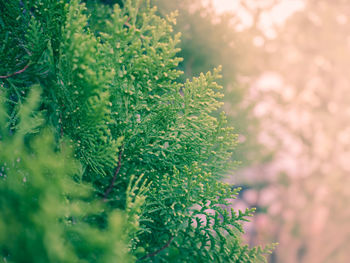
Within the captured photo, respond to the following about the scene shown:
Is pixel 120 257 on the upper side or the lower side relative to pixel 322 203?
lower

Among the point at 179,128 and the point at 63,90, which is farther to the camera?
the point at 179,128

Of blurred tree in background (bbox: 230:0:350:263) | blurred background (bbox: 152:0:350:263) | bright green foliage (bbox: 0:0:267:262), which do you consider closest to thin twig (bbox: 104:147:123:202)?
bright green foliage (bbox: 0:0:267:262)

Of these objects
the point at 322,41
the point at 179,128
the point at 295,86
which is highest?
the point at 322,41

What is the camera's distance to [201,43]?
14.8ft

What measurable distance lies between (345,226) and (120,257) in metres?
9.30

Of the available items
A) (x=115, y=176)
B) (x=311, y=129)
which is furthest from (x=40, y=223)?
(x=311, y=129)

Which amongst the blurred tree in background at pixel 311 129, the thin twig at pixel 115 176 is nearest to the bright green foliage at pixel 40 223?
the thin twig at pixel 115 176

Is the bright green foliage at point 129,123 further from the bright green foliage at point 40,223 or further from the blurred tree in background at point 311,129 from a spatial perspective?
the blurred tree in background at point 311,129

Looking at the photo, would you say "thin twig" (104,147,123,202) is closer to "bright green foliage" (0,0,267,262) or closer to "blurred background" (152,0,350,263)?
"bright green foliage" (0,0,267,262)

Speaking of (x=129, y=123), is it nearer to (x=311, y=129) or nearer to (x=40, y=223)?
(x=40, y=223)

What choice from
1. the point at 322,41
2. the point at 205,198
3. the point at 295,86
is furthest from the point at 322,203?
the point at 205,198

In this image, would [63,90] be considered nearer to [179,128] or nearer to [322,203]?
[179,128]

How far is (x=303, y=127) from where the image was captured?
8695mm

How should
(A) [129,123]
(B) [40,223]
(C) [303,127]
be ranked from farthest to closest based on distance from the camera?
(C) [303,127]
(A) [129,123]
(B) [40,223]
